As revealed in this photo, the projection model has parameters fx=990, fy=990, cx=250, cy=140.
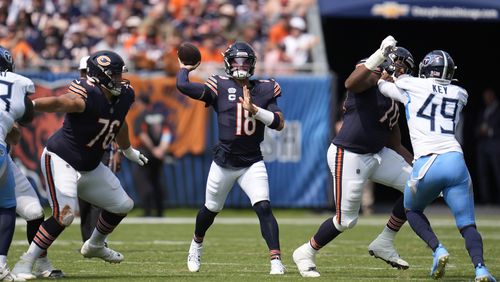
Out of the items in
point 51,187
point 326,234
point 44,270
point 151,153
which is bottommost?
point 151,153

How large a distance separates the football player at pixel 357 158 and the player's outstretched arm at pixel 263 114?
51 centimetres

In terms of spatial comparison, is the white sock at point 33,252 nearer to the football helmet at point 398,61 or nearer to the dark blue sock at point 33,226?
the dark blue sock at point 33,226

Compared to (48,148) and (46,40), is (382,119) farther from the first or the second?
(46,40)

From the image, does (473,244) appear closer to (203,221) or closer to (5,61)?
(203,221)

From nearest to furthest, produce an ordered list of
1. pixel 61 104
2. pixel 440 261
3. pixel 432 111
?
pixel 440 261 < pixel 61 104 < pixel 432 111

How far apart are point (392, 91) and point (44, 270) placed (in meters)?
3.01

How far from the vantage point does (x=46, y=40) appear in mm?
16609

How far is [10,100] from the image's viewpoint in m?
7.10

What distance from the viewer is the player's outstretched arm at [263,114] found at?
7.78m

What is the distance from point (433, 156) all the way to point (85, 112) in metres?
2.63

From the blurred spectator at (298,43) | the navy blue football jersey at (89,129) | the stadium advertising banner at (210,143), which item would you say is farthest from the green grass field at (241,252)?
the blurred spectator at (298,43)

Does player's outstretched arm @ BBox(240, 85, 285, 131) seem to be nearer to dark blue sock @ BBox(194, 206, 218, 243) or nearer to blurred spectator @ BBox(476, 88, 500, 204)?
dark blue sock @ BBox(194, 206, 218, 243)

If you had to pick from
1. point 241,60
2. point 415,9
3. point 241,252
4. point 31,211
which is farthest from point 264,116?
point 415,9

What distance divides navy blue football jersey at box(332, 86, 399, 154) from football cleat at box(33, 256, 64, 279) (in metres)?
2.43
